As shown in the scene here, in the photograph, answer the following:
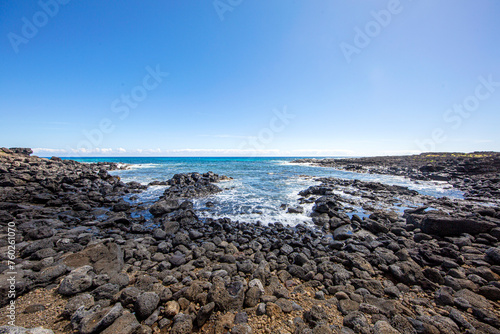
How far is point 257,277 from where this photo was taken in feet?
16.5

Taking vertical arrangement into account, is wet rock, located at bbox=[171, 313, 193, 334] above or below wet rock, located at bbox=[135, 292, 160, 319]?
below

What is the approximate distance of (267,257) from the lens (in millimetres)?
6465

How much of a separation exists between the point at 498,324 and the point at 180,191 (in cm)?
1891

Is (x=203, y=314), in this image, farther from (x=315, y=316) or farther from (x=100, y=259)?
(x=100, y=259)

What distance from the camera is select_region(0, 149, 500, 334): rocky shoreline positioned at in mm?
3584

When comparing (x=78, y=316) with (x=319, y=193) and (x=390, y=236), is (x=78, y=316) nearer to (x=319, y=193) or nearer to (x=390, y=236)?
(x=390, y=236)

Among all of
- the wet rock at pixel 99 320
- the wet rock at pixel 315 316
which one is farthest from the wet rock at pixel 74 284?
the wet rock at pixel 315 316

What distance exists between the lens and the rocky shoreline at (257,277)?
3.58m

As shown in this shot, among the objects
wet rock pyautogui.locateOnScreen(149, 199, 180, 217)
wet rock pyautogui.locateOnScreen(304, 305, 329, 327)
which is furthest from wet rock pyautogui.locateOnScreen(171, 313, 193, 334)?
wet rock pyautogui.locateOnScreen(149, 199, 180, 217)

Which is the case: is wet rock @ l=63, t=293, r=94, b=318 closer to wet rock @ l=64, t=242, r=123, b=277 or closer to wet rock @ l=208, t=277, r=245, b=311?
wet rock @ l=64, t=242, r=123, b=277

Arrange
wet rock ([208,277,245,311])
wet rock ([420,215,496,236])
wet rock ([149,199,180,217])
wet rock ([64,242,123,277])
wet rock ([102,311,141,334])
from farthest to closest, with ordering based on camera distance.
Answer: wet rock ([149,199,180,217]), wet rock ([420,215,496,236]), wet rock ([64,242,123,277]), wet rock ([208,277,245,311]), wet rock ([102,311,141,334])

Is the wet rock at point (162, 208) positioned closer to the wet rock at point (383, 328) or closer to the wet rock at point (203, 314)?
the wet rock at point (203, 314)

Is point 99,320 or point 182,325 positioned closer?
point 99,320

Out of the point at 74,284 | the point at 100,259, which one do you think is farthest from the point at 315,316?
the point at 100,259
